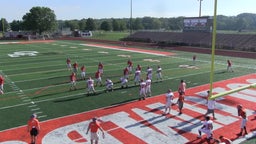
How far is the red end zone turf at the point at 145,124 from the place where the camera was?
35.0 ft

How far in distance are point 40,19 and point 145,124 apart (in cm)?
7923

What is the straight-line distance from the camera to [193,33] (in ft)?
178

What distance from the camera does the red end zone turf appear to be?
1066 cm

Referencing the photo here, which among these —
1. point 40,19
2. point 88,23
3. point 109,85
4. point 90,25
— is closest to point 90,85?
point 109,85

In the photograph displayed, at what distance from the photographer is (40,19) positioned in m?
84.5

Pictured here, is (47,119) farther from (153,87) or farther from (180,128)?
(153,87)

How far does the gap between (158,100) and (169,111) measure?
6.63 feet

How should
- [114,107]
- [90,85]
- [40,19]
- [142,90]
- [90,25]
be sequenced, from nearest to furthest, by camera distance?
[114,107] → [142,90] → [90,85] → [40,19] → [90,25]

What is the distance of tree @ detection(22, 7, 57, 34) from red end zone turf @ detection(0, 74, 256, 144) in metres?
75.6

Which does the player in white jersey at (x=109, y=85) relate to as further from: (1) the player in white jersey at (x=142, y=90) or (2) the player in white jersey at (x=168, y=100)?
(2) the player in white jersey at (x=168, y=100)

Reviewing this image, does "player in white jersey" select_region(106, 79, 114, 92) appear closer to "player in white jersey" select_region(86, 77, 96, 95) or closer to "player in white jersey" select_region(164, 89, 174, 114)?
"player in white jersey" select_region(86, 77, 96, 95)

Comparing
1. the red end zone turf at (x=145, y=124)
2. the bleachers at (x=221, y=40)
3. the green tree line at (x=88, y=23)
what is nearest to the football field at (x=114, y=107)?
the red end zone turf at (x=145, y=124)

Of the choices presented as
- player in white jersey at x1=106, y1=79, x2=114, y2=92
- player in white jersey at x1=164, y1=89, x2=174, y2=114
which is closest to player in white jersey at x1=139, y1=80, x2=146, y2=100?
player in white jersey at x1=164, y1=89, x2=174, y2=114

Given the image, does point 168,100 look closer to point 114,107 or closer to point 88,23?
point 114,107
